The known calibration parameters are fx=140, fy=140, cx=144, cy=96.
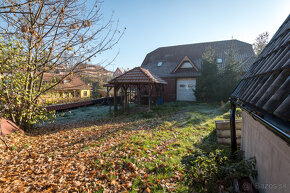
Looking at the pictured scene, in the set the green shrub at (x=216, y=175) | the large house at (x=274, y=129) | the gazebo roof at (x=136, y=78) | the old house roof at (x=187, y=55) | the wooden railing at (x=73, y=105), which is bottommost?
the green shrub at (x=216, y=175)

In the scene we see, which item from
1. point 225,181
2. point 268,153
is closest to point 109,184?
point 225,181

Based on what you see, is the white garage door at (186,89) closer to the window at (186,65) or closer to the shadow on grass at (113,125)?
the window at (186,65)

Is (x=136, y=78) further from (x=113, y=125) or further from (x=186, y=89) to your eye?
(x=186, y=89)

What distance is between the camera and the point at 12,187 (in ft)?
9.95

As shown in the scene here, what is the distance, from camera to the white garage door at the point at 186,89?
789 inches

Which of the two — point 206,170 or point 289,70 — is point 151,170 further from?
point 289,70

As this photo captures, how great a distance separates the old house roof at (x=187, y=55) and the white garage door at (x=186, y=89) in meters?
0.94

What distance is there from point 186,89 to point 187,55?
7639 millimetres

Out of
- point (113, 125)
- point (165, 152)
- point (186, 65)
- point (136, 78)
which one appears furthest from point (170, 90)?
point (165, 152)

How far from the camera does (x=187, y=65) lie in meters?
20.8

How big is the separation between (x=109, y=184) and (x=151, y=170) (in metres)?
1.13

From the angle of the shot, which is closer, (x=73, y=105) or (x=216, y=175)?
(x=216, y=175)

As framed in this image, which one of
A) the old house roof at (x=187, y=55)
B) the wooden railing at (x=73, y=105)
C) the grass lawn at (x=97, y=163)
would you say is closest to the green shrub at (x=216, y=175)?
the grass lawn at (x=97, y=163)

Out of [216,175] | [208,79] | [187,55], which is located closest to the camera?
[216,175]
